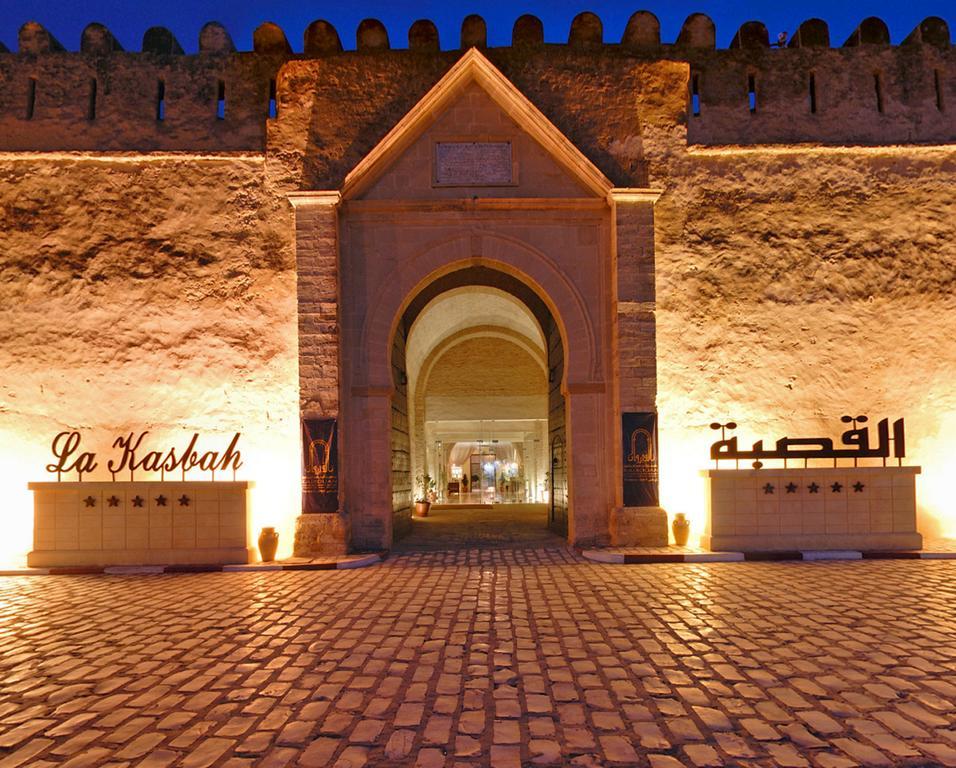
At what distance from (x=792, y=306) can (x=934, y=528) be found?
4.34 m

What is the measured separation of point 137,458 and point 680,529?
870 cm

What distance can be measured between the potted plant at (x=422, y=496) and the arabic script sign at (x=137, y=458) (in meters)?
7.95

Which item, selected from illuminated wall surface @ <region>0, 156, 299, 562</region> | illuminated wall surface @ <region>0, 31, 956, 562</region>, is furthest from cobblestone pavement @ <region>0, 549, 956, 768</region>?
illuminated wall surface @ <region>0, 31, 956, 562</region>

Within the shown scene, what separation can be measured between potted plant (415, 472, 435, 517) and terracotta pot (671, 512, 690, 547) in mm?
8812

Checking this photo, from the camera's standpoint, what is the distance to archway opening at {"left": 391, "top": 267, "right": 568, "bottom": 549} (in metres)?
12.7

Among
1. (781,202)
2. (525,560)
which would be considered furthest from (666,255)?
(525,560)

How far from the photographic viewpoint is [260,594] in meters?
7.80

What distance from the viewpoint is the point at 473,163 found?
1137 centimetres

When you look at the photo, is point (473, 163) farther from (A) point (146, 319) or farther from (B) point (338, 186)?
(A) point (146, 319)

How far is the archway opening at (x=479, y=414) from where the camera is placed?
12.7 metres

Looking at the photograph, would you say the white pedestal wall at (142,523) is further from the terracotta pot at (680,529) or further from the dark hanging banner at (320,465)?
the terracotta pot at (680,529)

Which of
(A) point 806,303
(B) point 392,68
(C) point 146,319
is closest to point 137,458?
(C) point 146,319

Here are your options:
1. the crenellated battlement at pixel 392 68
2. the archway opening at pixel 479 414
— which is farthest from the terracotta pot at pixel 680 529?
the crenellated battlement at pixel 392 68

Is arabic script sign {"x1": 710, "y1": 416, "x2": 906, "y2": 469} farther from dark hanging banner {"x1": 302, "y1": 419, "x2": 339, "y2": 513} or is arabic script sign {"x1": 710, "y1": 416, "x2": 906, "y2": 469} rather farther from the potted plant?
the potted plant
